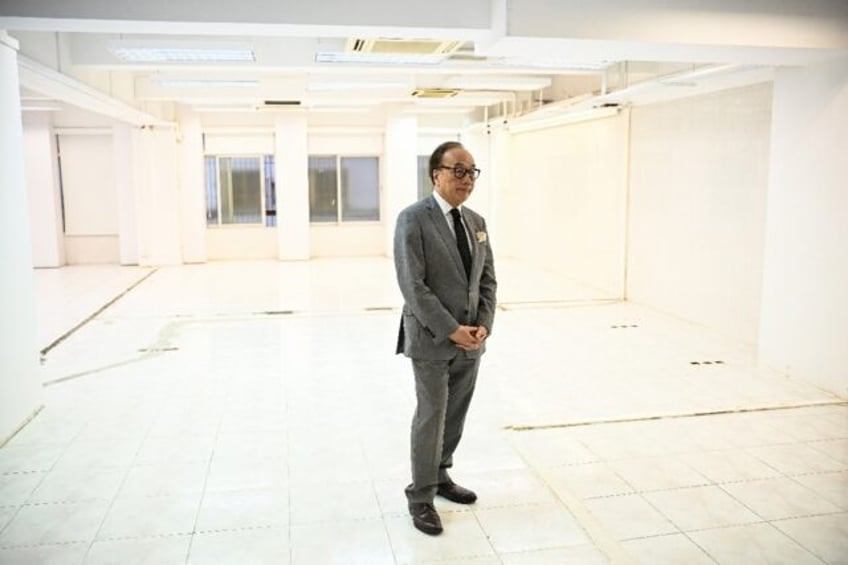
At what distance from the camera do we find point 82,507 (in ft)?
10.8

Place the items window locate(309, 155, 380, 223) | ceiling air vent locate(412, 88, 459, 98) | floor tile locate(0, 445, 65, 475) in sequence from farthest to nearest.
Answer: window locate(309, 155, 380, 223) → ceiling air vent locate(412, 88, 459, 98) → floor tile locate(0, 445, 65, 475)

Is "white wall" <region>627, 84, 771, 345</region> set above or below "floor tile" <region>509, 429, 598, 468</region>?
above

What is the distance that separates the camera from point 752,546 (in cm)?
293

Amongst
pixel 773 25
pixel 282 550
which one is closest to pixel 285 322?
pixel 282 550

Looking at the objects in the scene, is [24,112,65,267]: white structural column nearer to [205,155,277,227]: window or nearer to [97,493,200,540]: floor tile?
[205,155,277,227]: window

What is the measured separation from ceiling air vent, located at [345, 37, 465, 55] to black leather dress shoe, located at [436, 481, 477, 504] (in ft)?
11.3

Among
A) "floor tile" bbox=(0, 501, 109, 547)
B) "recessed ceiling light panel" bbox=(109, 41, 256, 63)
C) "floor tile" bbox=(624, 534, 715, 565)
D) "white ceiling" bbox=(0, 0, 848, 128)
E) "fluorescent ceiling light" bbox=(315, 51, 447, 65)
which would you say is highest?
"recessed ceiling light panel" bbox=(109, 41, 256, 63)

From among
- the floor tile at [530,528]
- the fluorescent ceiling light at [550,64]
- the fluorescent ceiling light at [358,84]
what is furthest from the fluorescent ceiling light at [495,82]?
the floor tile at [530,528]

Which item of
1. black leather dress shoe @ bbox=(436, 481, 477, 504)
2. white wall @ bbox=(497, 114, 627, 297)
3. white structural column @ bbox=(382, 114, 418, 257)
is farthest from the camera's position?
white structural column @ bbox=(382, 114, 418, 257)

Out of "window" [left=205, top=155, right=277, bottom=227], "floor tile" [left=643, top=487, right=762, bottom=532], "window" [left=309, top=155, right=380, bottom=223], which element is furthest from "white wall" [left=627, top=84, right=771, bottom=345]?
"window" [left=205, top=155, right=277, bottom=227]

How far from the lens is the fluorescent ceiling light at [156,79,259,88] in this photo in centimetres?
851

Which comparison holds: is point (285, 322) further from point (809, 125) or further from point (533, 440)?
point (809, 125)

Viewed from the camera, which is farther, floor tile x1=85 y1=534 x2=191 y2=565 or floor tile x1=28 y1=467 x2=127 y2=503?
floor tile x1=28 y1=467 x2=127 y2=503

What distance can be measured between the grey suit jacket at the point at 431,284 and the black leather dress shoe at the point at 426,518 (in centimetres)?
70
